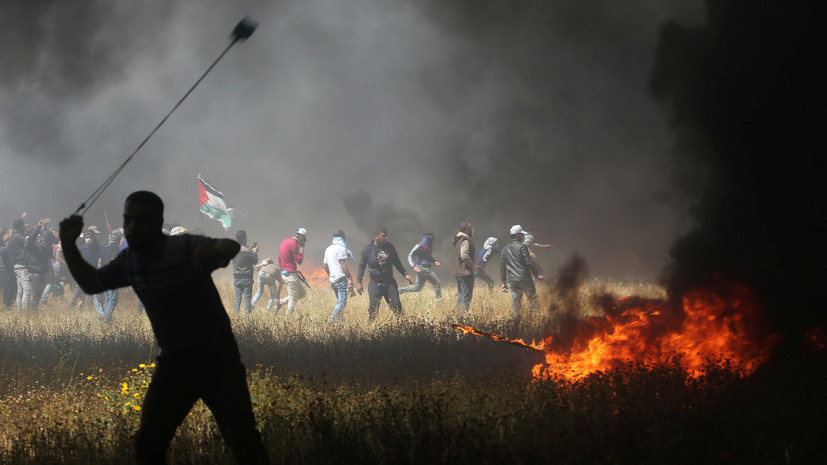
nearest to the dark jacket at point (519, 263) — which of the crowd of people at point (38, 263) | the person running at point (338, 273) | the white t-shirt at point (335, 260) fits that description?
the person running at point (338, 273)

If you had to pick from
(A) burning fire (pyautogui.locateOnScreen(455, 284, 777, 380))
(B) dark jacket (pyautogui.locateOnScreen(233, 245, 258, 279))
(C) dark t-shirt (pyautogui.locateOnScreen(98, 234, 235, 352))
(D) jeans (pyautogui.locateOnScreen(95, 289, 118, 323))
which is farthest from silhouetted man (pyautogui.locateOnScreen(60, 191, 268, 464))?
(D) jeans (pyautogui.locateOnScreen(95, 289, 118, 323))

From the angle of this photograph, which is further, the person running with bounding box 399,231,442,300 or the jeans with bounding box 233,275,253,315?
the person running with bounding box 399,231,442,300

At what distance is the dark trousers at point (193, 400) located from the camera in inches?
125

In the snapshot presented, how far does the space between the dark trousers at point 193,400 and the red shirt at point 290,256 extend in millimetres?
9450

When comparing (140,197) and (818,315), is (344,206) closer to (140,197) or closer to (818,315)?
(818,315)

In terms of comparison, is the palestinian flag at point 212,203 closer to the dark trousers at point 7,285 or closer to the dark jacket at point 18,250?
the dark jacket at point 18,250

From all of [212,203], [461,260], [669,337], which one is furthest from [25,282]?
[669,337]

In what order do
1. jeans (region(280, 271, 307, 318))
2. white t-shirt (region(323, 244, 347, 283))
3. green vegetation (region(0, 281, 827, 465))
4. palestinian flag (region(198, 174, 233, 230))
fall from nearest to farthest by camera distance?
1. green vegetation (region(0, 281, 827, 465))
2. white t-shirt (region(323, 244, 347, 283))
3. jeans (region(280, 271, 307, 318))
4. palestinian flag (region(198, 174, 233, 230))

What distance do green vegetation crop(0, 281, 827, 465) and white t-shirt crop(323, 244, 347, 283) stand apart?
3.35 meters

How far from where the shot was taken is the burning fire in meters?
6.75

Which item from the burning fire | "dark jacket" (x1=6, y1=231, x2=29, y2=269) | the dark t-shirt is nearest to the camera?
the dark t-shirt

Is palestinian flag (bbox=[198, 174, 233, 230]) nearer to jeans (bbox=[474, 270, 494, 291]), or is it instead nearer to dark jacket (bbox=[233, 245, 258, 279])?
dark jacket (bbox=[233, 245, 258, 279])

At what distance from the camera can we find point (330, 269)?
39.8 ft

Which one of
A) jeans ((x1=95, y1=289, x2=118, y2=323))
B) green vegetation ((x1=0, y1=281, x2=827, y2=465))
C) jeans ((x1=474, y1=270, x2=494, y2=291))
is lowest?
green vegetation ((x1=0, y1=281, x2=827, y2=465))
